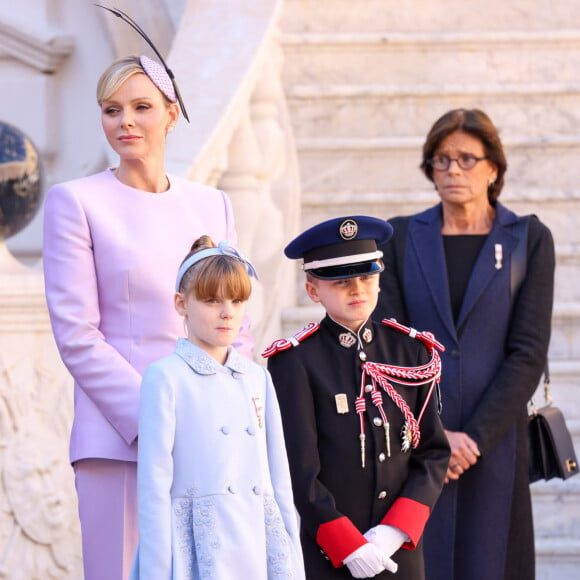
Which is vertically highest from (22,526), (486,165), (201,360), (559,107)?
(559,107)

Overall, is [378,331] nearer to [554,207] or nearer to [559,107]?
[554,207]

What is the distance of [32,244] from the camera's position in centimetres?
707

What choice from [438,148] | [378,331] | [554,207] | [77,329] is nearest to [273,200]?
[554,207]

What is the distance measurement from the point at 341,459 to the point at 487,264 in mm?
1001

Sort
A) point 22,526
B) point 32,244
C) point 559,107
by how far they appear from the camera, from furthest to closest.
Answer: point 32,244 < point 559,107 < point 22,526

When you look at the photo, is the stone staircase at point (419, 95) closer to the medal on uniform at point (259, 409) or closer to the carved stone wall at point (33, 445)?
the carved stone wall at point (33, 445)

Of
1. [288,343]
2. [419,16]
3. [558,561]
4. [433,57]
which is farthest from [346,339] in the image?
[419,16]

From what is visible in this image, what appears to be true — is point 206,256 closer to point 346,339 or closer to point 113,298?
point 113,298

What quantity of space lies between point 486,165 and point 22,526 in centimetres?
169

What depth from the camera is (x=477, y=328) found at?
406 centimetres

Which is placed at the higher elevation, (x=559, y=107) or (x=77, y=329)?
(x=559, y=107)

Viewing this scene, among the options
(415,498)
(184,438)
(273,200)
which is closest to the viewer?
(184,438)

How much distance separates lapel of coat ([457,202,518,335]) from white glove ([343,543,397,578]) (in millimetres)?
1014

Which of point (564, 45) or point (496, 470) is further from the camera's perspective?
point (564, 45)
